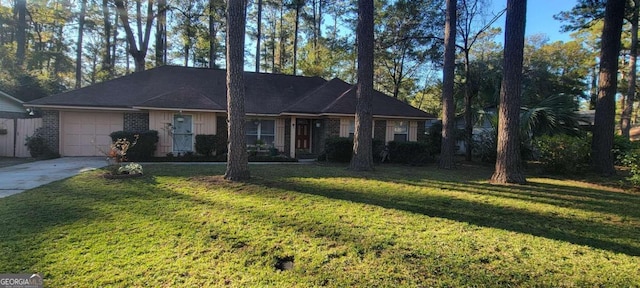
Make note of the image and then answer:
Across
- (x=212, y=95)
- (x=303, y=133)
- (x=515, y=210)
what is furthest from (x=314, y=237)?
(x=212, y=95)

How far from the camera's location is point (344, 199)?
19.6ft

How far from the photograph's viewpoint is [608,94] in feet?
33.5

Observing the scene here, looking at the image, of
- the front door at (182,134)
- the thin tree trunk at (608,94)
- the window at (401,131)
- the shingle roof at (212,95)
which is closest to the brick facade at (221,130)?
the shingle roof at (212,95)

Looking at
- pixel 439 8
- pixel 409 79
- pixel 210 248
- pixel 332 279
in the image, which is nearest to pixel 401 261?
pixel 332 279

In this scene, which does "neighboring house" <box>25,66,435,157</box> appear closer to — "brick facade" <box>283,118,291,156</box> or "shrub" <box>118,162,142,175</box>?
"brick facade" <box>283,118,291,156</box>

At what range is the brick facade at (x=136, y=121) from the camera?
13812 mm

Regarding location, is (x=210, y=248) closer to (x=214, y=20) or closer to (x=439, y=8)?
(x=439, y=8)

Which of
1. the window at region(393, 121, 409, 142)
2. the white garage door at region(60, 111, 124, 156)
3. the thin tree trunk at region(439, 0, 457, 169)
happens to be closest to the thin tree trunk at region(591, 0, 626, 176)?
the thin tree trunk at region(439, 0, 457, 169)

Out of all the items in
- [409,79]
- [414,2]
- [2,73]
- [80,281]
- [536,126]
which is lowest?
[80,281]

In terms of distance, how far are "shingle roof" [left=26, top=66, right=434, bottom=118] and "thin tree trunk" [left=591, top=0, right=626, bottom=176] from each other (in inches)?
273

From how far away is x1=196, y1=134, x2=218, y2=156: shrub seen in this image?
13180 mm

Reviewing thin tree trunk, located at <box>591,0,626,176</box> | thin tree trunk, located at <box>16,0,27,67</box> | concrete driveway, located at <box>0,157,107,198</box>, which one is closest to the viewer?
concrete driveway, located at <box>0,157,107,198</box>

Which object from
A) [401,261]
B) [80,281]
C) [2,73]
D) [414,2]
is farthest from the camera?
[2,73]

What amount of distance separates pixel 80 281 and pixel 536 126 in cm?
1407
